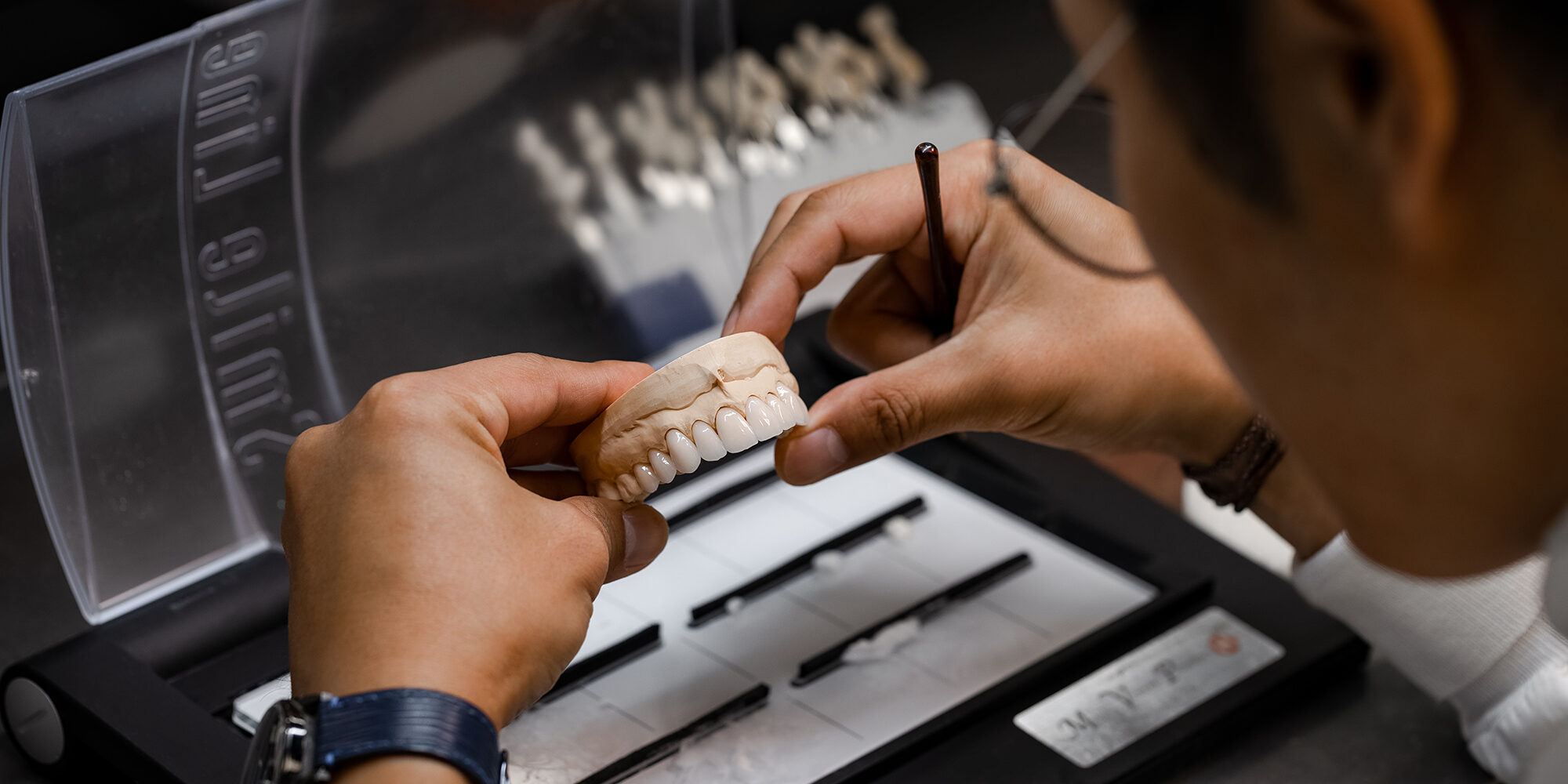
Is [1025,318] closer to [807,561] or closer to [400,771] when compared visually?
[807,561]

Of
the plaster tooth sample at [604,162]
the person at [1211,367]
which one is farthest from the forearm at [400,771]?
the plaster tooth sample at [604,162]

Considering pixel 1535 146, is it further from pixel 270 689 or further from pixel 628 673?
pixel 270 689

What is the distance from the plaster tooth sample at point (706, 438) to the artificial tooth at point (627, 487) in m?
0.05

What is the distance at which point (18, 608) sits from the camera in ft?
3.83

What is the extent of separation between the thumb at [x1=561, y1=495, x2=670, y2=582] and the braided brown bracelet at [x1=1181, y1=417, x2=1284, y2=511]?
0.50 meters

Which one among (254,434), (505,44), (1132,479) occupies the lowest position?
(1132,479)

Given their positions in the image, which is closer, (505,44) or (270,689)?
(270,689)

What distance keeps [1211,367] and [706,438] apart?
1.47 ft

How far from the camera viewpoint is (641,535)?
35.0 inches

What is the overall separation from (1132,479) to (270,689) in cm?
88

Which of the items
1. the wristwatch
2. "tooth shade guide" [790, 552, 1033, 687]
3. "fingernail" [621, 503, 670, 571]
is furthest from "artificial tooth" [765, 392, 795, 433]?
the wristwatch

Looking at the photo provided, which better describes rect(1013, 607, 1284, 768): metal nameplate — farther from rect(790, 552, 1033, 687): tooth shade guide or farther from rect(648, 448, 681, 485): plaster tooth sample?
rect(648, 448, 681, 485): plaster tooth sample

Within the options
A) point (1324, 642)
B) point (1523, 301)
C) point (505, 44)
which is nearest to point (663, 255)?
point (505, 44)

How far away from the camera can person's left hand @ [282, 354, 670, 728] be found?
71 cm
